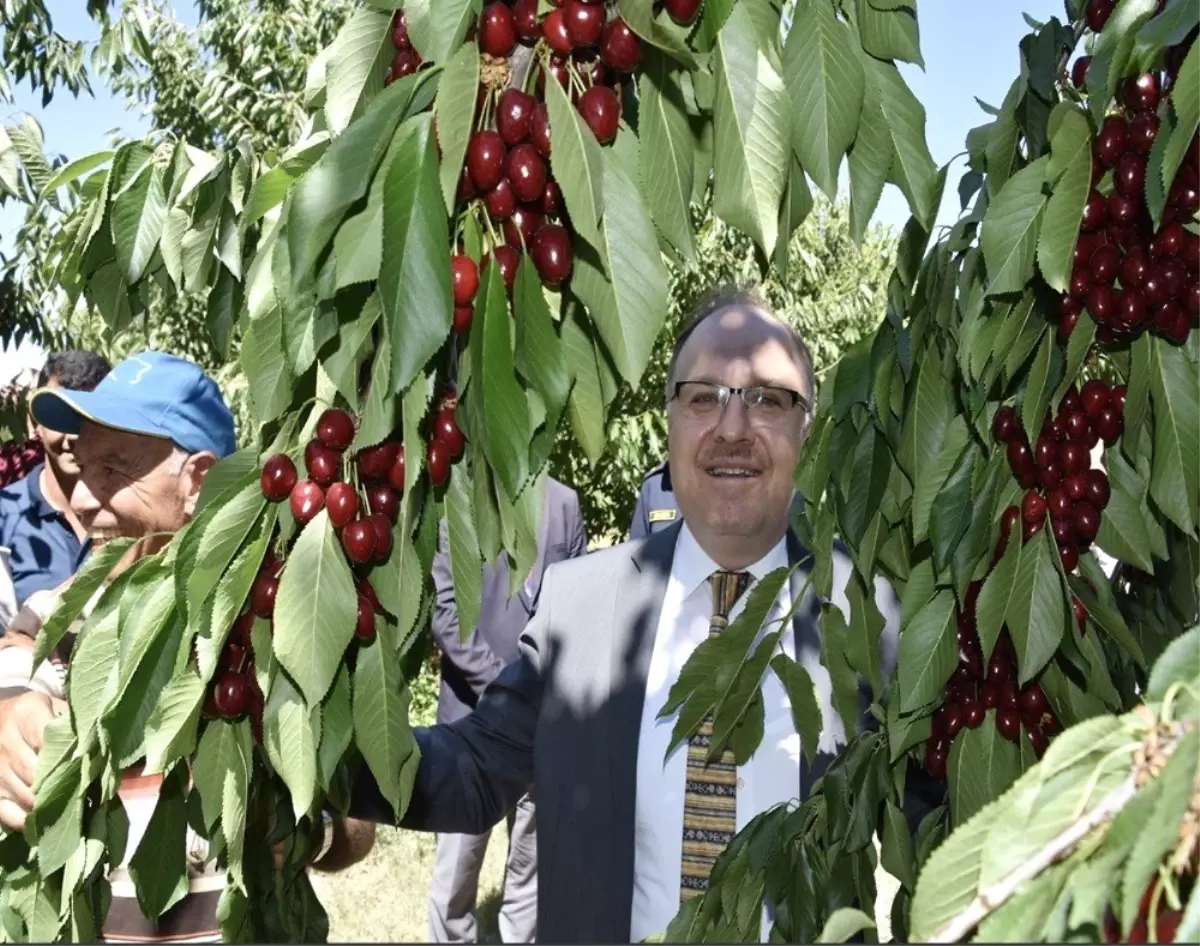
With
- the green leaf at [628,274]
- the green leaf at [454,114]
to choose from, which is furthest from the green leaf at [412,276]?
the green leaf at [628,274]

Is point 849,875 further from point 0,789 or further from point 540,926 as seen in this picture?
point 540,926

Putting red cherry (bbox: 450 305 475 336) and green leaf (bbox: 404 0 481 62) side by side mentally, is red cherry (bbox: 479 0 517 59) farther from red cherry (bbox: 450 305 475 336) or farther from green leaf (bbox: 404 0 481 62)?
red cherry (bbox: 450 305 475 336)

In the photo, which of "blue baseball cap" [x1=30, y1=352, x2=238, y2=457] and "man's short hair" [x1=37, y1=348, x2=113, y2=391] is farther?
"man's short hair" [x1=37, y1=348, x2=113, y2=391]

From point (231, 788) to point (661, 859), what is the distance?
56.7 inches

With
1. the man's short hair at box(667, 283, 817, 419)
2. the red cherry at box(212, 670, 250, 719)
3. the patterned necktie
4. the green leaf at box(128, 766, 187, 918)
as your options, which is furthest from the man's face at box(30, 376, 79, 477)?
the red cherry at box(212, 670, 250, 719)

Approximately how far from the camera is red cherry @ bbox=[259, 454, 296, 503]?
1152 millimetres

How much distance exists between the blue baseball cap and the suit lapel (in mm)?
901

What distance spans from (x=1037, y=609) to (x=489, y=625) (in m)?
3.97

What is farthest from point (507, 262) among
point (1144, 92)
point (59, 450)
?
point (59, 450)

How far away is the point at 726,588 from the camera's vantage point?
274cm

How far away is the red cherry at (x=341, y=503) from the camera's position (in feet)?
3.68

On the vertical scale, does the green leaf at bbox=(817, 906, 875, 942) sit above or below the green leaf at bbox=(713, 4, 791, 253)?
below

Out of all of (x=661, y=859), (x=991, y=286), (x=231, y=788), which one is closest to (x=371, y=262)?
(x=231, y=788)

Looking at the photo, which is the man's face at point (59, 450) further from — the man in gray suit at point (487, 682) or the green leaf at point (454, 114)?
the green leaf at point (454, 114)
